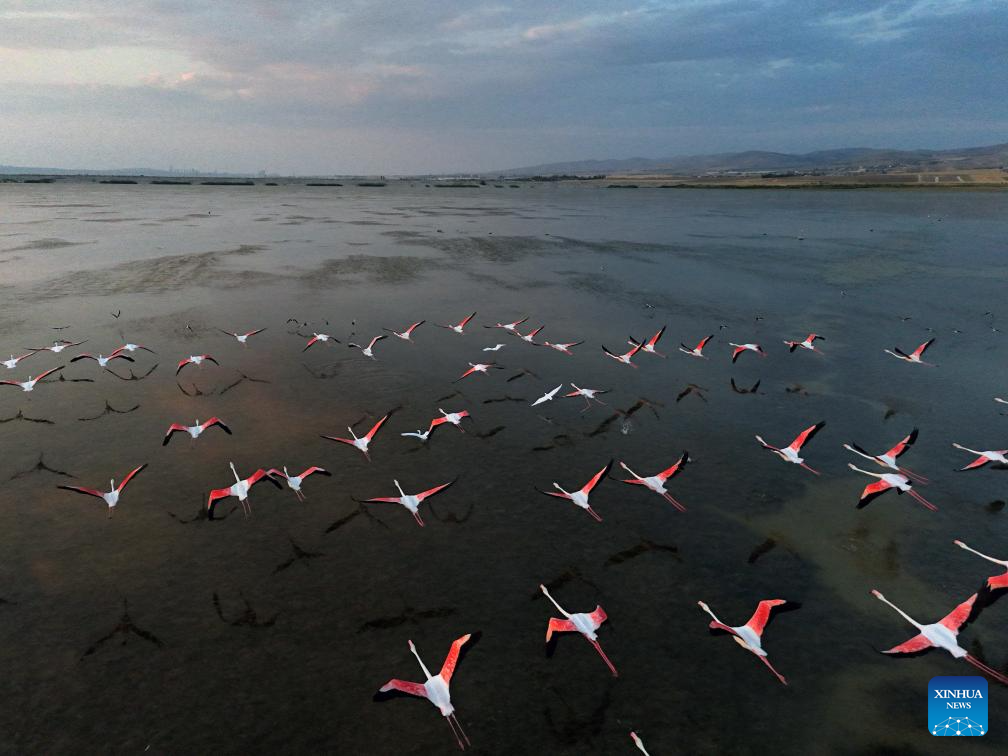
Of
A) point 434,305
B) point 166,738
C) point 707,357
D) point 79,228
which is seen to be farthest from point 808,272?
point 79,228

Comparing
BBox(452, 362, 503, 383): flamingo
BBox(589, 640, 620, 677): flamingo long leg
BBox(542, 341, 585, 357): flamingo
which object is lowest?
BBox(589, 640, 620, 677): flamingo long leg

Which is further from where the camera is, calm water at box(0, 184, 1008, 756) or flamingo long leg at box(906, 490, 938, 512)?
flamingo long leg at box(906, 490, 938, 512)

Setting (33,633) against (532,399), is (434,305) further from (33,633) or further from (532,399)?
(33,633)

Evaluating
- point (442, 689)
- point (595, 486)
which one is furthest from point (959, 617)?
point (442, 689)

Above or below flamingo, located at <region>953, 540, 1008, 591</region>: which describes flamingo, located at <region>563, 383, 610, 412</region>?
above

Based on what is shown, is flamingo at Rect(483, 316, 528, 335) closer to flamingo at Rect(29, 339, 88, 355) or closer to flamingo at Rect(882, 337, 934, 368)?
flamingo at Rect(882, 337, 934, 368)

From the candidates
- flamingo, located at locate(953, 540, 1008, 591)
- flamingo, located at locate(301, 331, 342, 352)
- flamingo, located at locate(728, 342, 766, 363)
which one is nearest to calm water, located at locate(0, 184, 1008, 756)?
flamingo, located at locate(953, 540, 1008, 591)

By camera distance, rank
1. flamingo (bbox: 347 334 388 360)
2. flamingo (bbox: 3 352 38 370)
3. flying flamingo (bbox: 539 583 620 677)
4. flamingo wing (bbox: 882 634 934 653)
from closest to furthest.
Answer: flamingo wing (bbox: 882 634 934 653)
flying flamingo (bbox: 539 583 620 677)
flamingo (bbox: 3 352 38 370)
flamingo (bbox: 347 334 388 360)
